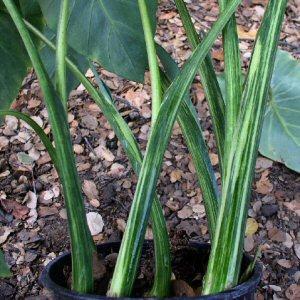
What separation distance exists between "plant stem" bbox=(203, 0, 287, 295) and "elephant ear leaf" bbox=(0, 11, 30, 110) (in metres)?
0.43

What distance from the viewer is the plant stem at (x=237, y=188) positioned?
621 millimetres

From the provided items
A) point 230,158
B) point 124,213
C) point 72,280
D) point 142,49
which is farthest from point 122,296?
point 124,213

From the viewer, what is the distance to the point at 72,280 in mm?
661

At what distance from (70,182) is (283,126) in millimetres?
889

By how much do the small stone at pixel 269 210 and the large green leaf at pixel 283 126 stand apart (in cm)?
10

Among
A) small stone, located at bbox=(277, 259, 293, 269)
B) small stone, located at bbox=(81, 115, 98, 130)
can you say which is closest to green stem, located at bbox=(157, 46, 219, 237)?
small stone, located at bbox=(277, 259, 293, 269)

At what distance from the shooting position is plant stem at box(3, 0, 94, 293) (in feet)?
2.05

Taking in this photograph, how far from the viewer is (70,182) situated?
2.06ft

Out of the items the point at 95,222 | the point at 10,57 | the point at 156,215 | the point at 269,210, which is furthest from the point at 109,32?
the point at 269,210

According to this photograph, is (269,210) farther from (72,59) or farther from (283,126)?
(72,59)

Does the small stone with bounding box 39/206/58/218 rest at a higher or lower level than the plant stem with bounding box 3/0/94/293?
lower

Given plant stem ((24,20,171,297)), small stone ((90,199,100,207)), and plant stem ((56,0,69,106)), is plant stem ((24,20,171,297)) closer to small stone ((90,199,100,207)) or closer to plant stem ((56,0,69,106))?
plant stem ((56,0,69,106))

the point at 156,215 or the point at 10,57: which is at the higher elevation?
the point at 10,57

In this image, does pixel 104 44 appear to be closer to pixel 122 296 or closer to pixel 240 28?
pixel 122 296
